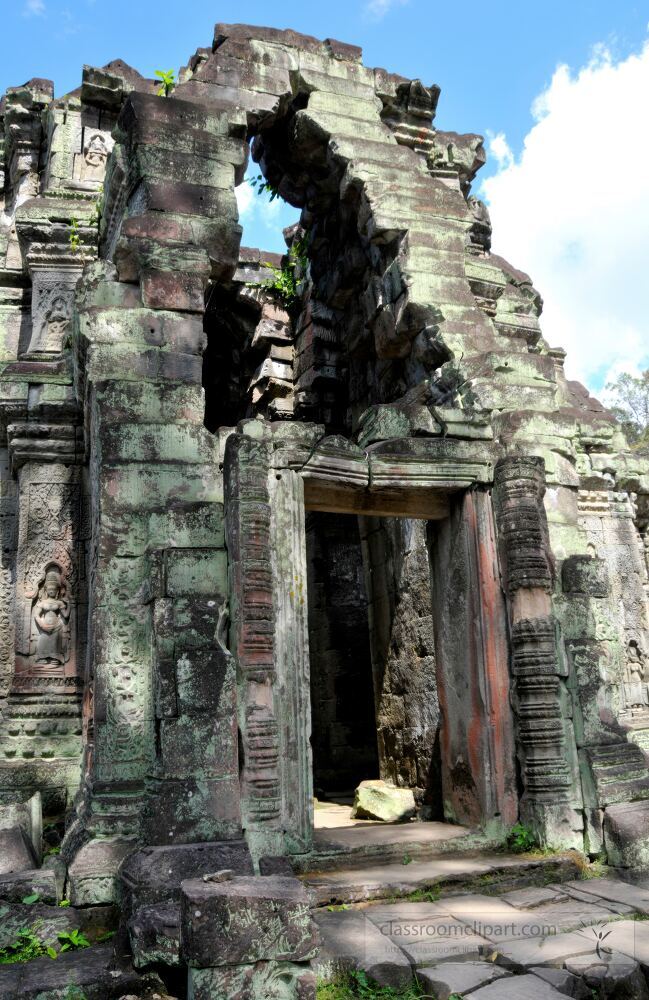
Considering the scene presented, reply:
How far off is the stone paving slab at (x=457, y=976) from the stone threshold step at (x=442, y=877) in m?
0.99

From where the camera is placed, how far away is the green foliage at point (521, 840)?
584 cm

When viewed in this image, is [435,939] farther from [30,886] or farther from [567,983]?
Answer: [30,886]

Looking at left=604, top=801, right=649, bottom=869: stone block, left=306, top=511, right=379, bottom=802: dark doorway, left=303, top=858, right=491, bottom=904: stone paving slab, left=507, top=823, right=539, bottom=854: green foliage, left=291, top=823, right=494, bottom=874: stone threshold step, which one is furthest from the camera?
left=306, top=511, right=379, bottom=802: dark doorway

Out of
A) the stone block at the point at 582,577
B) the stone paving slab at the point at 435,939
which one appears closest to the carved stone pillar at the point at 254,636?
the stone paving slab at the point at 435,939

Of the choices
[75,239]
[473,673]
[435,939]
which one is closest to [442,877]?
[435,939]

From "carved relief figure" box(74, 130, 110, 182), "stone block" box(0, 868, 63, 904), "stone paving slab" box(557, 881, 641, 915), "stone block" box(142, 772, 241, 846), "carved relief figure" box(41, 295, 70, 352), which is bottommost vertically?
"stone paving slab" box(557, 881, 641, 915)

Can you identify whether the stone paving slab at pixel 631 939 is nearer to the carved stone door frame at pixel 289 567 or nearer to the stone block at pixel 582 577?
the carved stone door frame at pixel 289 567

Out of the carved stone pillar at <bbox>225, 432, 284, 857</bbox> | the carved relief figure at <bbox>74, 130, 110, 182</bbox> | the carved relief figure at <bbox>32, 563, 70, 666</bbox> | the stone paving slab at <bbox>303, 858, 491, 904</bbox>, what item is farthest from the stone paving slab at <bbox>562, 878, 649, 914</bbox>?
the carved relief figure at <bbox>74, 130, 110, 182</bbox>

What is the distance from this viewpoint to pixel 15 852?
5152 mm

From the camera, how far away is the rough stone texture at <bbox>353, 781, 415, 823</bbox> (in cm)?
761

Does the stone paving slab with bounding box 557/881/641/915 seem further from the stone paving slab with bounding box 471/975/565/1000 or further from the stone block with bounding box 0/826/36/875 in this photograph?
the stone block with bounding box 0/826/36/875

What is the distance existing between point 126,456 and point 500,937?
12.1 feet

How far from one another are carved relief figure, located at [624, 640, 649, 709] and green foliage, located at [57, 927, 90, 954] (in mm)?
6263

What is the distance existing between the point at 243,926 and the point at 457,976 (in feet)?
3.73
